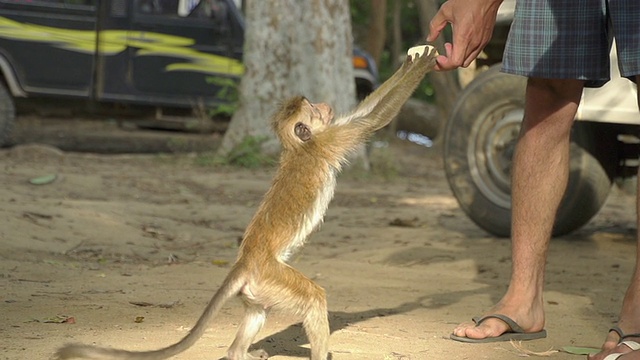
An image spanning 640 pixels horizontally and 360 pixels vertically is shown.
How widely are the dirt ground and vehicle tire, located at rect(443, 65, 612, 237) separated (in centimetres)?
20

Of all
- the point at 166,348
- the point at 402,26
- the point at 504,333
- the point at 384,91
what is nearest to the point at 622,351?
the point at 504,333

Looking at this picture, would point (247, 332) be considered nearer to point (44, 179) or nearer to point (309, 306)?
point (309, 306)

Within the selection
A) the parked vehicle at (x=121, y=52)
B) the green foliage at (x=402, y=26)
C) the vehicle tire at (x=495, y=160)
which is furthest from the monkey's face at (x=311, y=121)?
the green foliage at (x=402, y=26)

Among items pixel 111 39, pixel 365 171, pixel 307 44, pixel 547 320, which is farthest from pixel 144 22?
pixel 547 320

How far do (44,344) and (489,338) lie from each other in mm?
1622

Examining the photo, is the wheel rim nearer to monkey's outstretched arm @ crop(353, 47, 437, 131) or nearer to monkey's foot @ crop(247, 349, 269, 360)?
monkey's outstretched arm @ crop(353, 47, 437, 131)

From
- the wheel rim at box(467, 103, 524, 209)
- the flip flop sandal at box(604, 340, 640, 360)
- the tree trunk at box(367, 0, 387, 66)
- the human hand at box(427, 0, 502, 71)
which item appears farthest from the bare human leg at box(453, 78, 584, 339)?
the tree trunk at box(367, 0, 387, 66)

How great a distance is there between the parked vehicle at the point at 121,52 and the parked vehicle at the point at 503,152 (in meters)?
4.98

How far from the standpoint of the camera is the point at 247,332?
359 centimetres

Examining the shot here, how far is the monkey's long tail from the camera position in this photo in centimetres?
301

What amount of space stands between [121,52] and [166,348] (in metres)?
9.65

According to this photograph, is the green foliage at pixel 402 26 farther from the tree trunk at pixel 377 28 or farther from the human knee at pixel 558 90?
the human knee at pixel 558 90

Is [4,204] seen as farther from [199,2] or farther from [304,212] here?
[199,2]

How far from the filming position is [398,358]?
12.2ft
